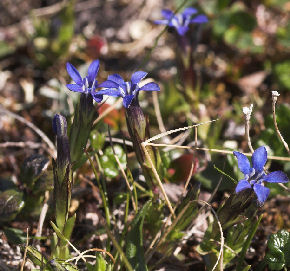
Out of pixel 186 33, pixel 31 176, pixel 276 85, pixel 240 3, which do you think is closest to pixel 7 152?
pixel 31 176

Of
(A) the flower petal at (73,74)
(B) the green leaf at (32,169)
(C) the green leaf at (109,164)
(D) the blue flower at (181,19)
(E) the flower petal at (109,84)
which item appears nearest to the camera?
(E) the flower petal at (109,84)

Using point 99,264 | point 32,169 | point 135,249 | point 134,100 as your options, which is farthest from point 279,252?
point 32,169

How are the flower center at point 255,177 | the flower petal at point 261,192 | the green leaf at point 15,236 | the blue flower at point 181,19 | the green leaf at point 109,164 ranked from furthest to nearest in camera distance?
1. the blue flower at point 181,19
2. the green leaf at point 109,164
3. the green leaf at point 15,236
4. the flower center at point 255,177
5. the flower petal at point 261,192

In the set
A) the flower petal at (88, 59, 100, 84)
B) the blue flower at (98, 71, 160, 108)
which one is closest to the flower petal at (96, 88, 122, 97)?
the blue flower at (98, 71, 160, 108)

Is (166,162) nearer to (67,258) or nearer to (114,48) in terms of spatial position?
(67,258)

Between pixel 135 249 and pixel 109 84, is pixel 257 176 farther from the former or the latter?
pixel 109 84

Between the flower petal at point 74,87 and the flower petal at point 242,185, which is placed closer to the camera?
the flower petal at point 242,185

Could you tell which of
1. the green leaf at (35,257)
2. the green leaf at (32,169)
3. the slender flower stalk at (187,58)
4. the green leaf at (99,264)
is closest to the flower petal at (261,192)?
the green leaf at (99,264)

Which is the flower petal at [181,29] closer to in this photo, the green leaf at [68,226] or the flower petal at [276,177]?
the flower petal at [276,177]
